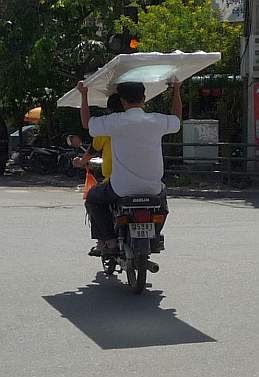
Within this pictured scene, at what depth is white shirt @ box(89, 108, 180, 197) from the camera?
754 centimetres

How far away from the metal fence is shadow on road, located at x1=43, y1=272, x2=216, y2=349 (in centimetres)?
1120

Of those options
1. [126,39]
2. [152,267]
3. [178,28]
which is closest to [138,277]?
[152,267]

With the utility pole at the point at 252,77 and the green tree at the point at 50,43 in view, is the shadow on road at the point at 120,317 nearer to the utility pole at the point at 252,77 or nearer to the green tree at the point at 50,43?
the utility pole at the point at 252,77

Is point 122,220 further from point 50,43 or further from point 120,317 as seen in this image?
point 50,43

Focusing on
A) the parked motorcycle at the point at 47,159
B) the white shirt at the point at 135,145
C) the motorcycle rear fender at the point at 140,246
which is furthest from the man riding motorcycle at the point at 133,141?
the parked motorcycle at the point at 47,159

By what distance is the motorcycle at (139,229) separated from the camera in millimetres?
7465

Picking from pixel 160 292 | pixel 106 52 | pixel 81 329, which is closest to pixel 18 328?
pixel 81 329

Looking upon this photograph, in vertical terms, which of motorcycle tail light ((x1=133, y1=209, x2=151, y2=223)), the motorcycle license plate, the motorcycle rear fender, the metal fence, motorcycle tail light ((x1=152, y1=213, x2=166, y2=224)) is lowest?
the metal fence

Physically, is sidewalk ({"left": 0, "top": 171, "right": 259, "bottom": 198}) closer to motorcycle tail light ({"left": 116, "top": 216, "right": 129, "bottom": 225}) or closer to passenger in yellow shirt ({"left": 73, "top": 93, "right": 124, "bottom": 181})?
passenger in yellow shirt ({"left": 73, "top": 93, "right": 124, "bottom": 181})

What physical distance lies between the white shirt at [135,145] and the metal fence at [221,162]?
11.6 meters

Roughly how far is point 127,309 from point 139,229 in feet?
2.40

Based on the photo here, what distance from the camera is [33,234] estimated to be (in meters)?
11.8

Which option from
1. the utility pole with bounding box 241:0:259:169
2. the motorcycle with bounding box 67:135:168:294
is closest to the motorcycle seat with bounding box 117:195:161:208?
the motorcycle with bounding box 67:135:168:294

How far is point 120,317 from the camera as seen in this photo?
278 inches
